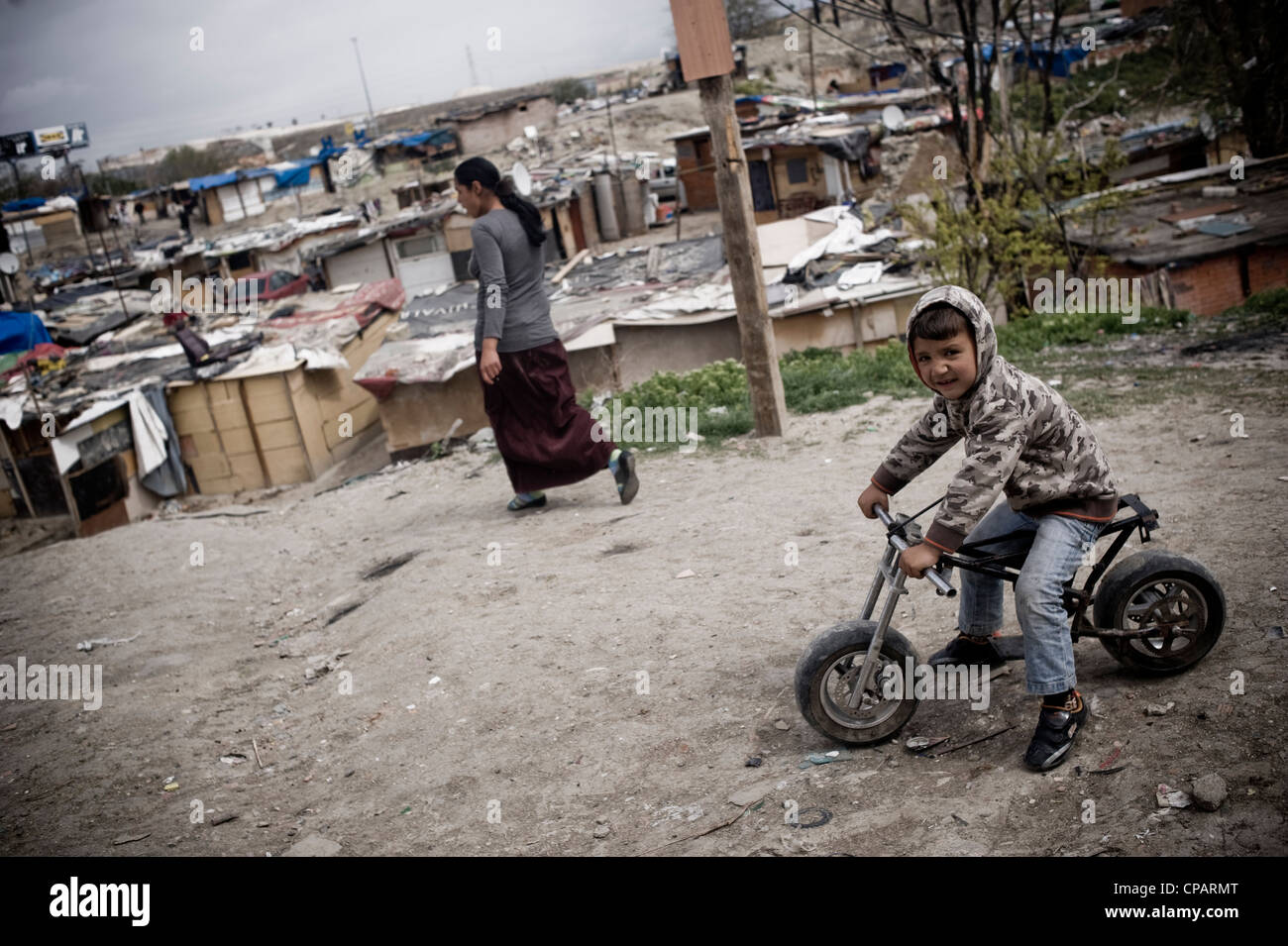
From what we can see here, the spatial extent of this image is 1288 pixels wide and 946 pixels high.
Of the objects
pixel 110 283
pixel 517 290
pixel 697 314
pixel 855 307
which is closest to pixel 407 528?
pixel 517 290

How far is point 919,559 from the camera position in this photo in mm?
2588

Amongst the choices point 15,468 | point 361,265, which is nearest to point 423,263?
point 361,265

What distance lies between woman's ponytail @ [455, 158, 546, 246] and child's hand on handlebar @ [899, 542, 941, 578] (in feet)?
12.4

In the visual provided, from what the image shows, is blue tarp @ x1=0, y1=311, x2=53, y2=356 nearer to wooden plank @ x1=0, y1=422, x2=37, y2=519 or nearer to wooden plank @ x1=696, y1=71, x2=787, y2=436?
wooden plank @ x1=0, y1=422, x2=37, y2=519

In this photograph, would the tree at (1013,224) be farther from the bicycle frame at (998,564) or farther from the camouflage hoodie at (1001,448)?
the camouflage hoodie at (1001,448)

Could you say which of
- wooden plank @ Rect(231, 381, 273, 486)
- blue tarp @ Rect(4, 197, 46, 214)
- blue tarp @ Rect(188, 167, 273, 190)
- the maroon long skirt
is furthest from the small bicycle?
blue tarp @ Rect(188, 167, 273, 190)

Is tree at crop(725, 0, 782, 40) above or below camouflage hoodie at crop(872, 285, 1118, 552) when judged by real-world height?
above

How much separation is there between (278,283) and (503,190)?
21.5 metres

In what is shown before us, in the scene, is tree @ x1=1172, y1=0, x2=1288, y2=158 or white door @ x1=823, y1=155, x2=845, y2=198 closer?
tree @ x1=1172, y1=0, x2=1288, y2=158

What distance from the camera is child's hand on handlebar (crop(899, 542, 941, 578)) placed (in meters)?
2.58

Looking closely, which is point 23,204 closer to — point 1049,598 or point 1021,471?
point 1021,471

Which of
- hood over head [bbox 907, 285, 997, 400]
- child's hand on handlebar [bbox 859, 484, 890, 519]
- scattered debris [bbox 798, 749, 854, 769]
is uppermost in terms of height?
hood over head [bbox 907, 285, 997, 400]

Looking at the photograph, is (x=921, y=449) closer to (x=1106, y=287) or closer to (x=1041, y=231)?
(x=1041, y=231)

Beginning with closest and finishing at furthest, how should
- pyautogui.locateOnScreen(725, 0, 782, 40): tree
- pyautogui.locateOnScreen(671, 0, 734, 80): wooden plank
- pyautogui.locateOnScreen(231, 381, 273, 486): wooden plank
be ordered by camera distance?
pyautogui.locateOnScreen(671, 0, 734, 80): wooden plank → pyautogui.locateOnScreen(231, 381, 273, 486): wooden plank → pyautogui.locateOnScreen(725, 0, 782, 40): tree
